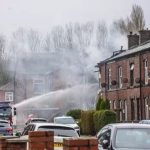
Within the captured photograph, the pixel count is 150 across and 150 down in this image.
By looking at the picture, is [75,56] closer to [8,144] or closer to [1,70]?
[1,70]

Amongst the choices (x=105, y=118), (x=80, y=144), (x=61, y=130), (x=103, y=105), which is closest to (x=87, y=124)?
(x=103, y=105)

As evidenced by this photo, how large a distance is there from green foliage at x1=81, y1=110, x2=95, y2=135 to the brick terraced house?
3022mm

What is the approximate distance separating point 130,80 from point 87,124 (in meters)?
5.22

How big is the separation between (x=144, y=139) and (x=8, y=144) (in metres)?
4.62

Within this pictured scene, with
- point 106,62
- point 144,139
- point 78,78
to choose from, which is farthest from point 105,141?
point 78,78

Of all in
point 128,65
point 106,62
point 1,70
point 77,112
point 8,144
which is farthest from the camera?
point 1,70

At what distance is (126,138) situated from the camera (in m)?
16.0

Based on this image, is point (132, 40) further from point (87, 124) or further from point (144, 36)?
point (87, 124)

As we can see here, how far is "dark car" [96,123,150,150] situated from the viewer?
15.5 m

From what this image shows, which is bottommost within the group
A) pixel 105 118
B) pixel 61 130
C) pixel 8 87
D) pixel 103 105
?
pixel 105 118

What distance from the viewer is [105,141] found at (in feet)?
52.4

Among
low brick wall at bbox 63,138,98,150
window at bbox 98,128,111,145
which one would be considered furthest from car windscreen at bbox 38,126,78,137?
low brick wall at bbox 63,138,98,150

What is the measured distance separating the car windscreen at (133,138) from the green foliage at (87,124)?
113 feet

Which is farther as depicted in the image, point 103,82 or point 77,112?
point 77,112
